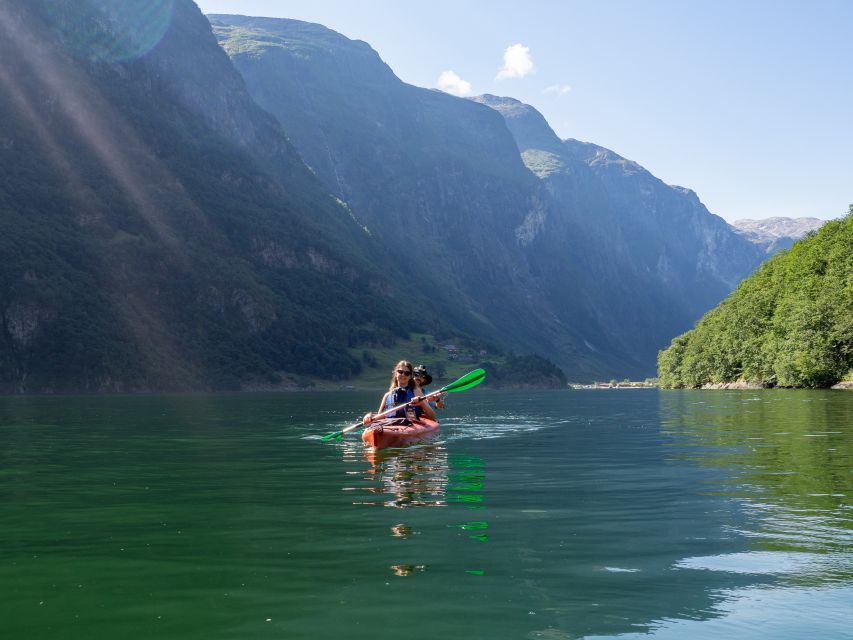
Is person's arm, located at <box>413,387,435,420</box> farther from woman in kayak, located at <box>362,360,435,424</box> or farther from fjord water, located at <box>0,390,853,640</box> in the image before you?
fjord water, located at <box>0,390,853,640</box>

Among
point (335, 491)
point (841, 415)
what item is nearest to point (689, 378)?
point (841, 415)

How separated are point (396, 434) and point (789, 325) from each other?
278ft

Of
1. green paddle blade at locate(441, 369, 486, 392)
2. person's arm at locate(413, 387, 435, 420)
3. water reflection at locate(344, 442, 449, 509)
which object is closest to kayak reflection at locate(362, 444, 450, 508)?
water reflection at locate(344, 442, 449, 509)

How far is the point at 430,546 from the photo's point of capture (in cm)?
1338

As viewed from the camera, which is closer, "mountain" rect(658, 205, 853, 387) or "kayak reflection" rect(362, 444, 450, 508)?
"kayak reflection" rect(362, 444, 450, 508)

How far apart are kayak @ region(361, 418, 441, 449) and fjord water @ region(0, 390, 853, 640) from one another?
297 centimetres

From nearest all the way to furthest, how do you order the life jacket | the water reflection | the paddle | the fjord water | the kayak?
the fjord water, the water reflection, the kayak, the paddle, the life jacket

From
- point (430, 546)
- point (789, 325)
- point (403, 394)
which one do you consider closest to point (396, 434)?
point (403, 394)

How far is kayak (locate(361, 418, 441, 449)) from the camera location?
31.5 m

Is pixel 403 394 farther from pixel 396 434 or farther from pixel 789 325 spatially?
pixel 789 325

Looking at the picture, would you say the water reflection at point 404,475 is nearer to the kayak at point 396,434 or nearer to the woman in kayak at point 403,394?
the kayak at point 396,434

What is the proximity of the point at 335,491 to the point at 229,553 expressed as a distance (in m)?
7.37

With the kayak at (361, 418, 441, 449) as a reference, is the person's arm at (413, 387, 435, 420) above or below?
above

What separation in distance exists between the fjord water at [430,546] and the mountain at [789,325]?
244ft
